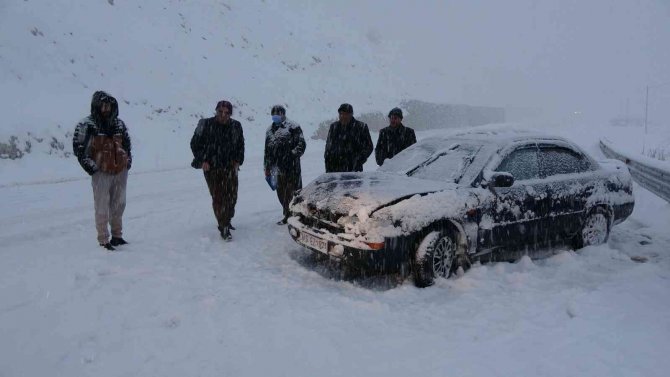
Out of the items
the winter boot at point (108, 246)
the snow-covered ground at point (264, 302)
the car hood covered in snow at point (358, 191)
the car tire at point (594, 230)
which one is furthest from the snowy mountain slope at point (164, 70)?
the car tire at point (594, 230)

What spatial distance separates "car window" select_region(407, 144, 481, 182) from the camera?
5.54 metres

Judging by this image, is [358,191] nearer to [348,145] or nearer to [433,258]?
[433,258]

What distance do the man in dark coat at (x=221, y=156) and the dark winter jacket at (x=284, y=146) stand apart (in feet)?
1.70

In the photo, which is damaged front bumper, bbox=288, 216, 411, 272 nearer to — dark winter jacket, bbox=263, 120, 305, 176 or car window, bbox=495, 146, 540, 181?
car window, bbox=495, 146, 540, 181

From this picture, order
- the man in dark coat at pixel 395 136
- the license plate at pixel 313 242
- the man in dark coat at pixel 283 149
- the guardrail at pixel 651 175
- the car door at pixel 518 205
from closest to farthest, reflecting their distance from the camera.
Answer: the license plate at pixel 313 242
the car door at pixel 518 205
the man in dark coat at pixel 283 149
the man in dark coat at pixel 395 136
the guardrail at pixel 651 175

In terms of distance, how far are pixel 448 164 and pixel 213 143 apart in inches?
120

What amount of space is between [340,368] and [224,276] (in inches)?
84.2

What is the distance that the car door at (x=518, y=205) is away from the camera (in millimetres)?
5395

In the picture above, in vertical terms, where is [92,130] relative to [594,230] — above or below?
above

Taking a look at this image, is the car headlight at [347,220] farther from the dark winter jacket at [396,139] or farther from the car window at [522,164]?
the dark winter jacket at [396,139]

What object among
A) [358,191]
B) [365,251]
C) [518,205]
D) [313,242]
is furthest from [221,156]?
[518,205]

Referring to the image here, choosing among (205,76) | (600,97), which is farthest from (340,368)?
(600,97)

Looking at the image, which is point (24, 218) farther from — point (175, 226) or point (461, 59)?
point (461, 59)

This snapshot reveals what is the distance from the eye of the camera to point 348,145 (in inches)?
285
